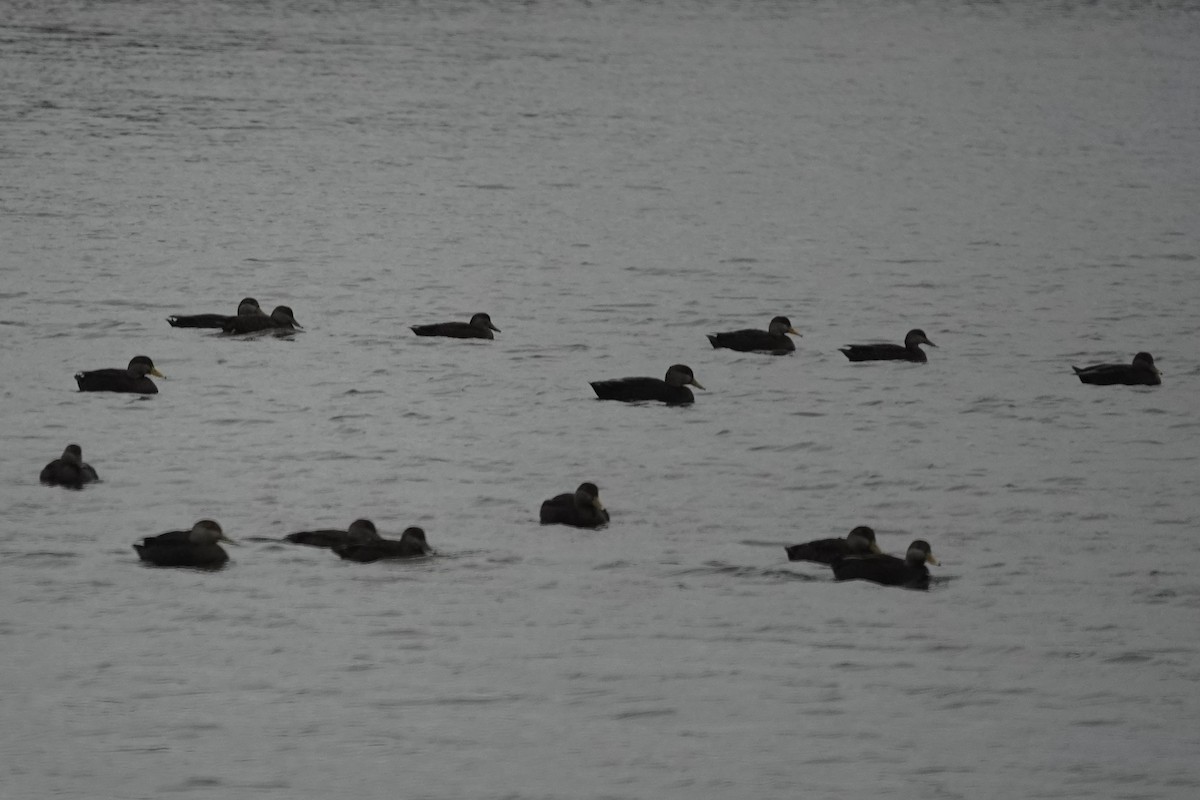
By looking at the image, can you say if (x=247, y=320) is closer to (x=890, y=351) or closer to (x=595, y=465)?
(x=595, y=465)

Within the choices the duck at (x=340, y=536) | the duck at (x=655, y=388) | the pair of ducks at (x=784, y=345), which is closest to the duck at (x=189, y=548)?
the duck at (x=340, y=536)

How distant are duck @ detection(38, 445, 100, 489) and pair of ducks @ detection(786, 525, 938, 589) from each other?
675cm

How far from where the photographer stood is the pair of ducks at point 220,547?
16938 mm

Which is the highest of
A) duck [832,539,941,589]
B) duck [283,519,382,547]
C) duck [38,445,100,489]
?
duck [38,445,100,489]

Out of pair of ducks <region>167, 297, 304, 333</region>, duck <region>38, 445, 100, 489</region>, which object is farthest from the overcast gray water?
pair of ducks <region>167, 297, 304, 333</region>

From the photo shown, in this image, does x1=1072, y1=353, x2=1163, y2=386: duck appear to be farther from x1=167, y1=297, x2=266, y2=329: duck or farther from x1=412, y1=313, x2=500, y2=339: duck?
x1=167, y1=297, x2=266, y2=329: duck

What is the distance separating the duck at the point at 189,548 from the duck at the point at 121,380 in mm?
6571

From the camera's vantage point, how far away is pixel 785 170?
46.2 metres

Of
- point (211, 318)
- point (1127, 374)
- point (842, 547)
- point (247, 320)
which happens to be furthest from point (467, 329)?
point (842, 547)

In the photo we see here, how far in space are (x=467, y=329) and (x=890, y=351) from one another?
18.4 ft

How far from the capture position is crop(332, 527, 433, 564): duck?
17.1 metres

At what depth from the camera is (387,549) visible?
1717 centimetres

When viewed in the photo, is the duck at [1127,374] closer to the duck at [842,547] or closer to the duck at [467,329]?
the duck at [467,329]

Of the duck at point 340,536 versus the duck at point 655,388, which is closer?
the duck at point 340,536
